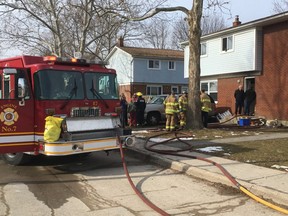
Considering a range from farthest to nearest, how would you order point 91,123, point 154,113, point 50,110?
point 154,113, point 91,123, point 50,110

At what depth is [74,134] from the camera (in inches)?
324

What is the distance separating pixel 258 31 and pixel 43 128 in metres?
14.7

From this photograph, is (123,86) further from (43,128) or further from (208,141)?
(43,128)

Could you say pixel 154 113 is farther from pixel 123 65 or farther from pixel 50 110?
pixel 123 65

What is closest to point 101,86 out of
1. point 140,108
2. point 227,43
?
point 140,108

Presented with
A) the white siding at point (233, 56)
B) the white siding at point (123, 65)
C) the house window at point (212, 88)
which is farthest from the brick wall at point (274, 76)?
the white siding at point (123, 65)

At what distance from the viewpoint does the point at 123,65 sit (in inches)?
1615

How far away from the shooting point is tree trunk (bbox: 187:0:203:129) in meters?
15.3

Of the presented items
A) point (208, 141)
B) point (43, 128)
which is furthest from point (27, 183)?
point (208, 141)

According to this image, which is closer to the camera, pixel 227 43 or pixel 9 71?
pixel 9 71

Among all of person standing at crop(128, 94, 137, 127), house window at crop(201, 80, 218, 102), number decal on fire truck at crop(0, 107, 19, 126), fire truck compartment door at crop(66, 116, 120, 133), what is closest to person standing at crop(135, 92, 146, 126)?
person standing at crop(128, 94, 137, 127)

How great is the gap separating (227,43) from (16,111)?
16451 mm

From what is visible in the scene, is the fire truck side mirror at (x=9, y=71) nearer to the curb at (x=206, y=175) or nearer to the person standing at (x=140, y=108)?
the curb at (x=206, y=175)

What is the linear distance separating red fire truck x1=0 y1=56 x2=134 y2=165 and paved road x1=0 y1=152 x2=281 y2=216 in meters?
0.59
